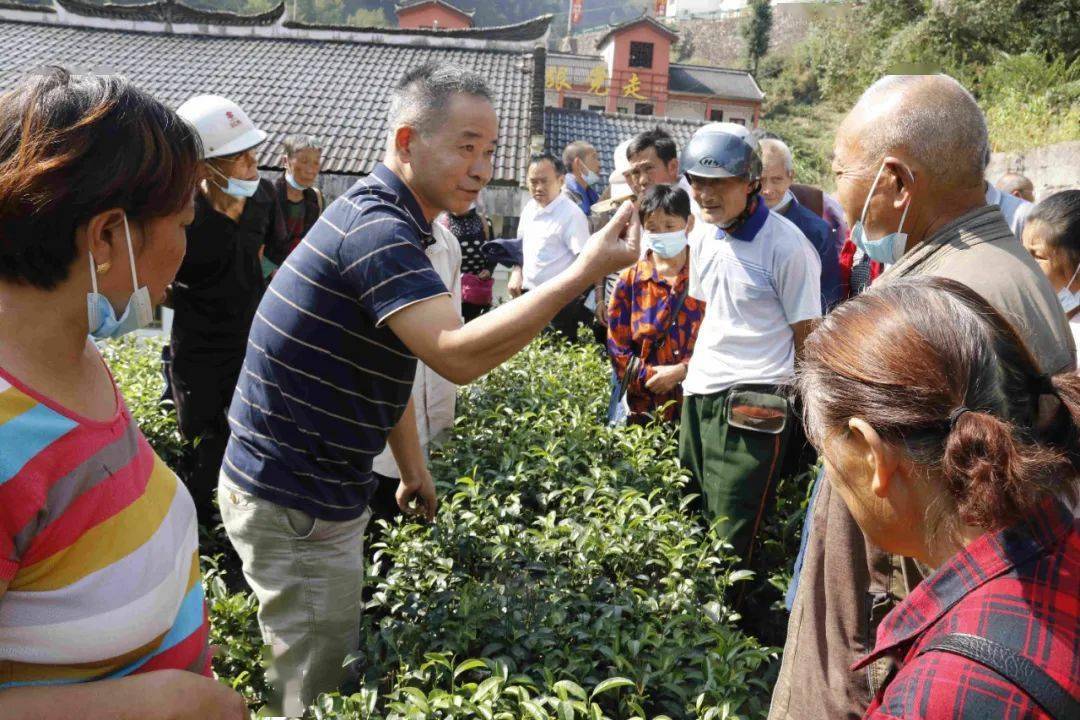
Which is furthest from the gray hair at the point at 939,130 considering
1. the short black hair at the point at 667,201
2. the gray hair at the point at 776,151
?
the gray hair at the point at 776,151

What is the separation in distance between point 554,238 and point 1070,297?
11.5 feet

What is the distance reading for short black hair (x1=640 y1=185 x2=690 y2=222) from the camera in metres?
3.95

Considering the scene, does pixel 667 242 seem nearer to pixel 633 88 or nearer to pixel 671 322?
pixel 671 322

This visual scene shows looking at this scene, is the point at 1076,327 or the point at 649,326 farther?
the point at 649,326

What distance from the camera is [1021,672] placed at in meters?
0.97

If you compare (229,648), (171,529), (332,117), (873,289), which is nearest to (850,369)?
(873,289)

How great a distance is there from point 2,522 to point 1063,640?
1351 mm

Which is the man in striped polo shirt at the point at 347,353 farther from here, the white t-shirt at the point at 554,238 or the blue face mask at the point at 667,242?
the white t-shirt at the point at 554,238

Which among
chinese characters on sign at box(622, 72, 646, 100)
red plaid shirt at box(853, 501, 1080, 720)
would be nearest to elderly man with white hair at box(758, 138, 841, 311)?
red plaid shirt at box(853, 501, 1080, 720)

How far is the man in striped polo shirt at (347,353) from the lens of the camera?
6.39 feet

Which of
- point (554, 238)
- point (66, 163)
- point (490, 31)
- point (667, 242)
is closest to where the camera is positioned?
point (66, 163)

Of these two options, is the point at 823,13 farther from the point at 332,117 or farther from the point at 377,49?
the point at 332,117

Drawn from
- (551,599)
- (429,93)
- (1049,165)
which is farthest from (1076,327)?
(1049,165)

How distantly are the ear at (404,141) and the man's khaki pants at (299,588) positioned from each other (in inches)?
39.4
